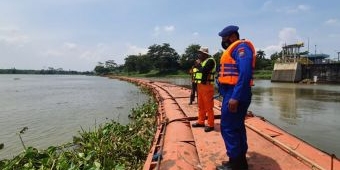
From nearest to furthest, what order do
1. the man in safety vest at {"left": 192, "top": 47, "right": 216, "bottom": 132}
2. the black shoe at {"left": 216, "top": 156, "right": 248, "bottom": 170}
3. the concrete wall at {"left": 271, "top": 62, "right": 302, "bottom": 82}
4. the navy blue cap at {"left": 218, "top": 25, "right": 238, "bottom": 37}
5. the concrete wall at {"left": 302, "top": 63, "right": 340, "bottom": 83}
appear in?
the black shoe at {"left": 216, "top": 156, "right": 248, "bottom": 170}, the navy blue cap at {"left": 218, "top": 25, "right": 238, "bottom": 37}, the man in safety vest at {"left": 192, "top": 47, "right": 216, "bottom": 132}, the concrete wall at {"left": 302, "top": 63, "right": 340, "bottom": 83}, the concrete wall at {"left": 271, "top": 62, "right": 302, "bottom": 82}

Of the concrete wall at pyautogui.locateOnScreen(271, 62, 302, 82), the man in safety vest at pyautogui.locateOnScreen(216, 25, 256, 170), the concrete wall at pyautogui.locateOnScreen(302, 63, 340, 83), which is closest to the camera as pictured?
the man in safety vest at pyautogui.locateOnScreen(216, 25, 256, 170)

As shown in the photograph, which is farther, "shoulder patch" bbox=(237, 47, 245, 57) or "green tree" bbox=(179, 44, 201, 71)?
"green tree" bbox=(179, 44, 201, 71)

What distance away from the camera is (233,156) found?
4121mm

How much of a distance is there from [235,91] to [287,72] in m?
44.9

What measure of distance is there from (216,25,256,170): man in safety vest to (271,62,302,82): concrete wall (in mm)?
42230

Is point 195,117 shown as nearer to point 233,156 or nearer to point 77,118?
point 233,156

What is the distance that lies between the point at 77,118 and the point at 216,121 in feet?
25.7

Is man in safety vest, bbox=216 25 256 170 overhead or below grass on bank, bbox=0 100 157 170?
overhead

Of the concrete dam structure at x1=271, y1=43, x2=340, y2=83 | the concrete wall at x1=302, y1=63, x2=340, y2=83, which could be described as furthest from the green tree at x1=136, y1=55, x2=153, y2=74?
the concrete wall at x1=302, y1=63, x2=340, y2=83

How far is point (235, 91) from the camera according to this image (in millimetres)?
3938

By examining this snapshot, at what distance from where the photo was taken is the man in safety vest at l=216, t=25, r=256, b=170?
394 cm

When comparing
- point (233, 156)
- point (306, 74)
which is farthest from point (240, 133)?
point (306, 74)

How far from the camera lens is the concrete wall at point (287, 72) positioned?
44469mm

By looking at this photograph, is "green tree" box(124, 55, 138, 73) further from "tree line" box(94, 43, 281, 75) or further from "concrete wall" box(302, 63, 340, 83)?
"concrete wall" box(302, 63, 340, 83)
